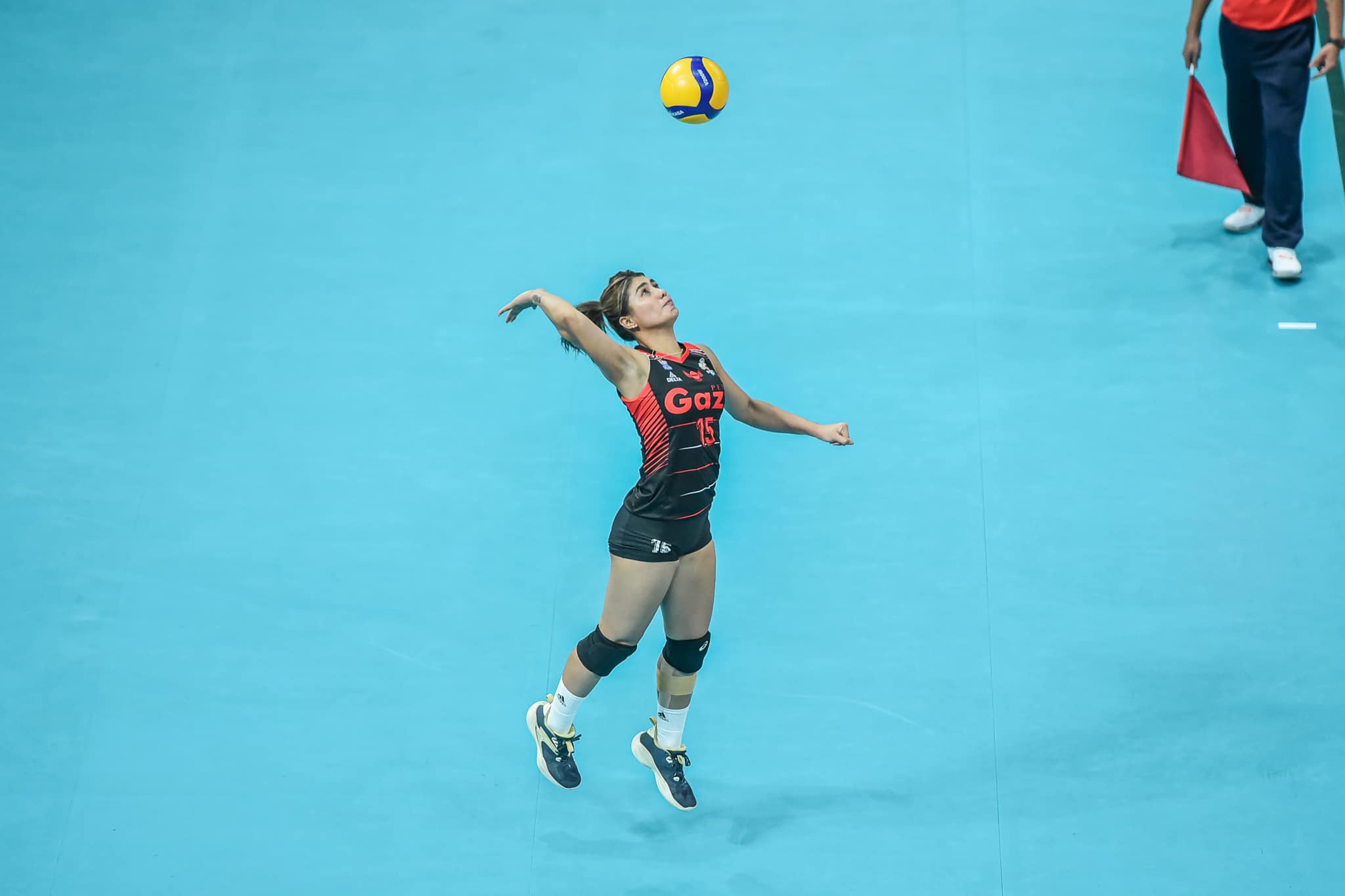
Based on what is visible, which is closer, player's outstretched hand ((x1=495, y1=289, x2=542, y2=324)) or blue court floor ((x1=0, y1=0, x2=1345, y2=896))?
player's outstretched hand ((x1=495, y1=289, x2=542, y2=324))

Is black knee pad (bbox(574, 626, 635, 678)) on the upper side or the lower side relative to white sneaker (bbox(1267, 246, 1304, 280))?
lower

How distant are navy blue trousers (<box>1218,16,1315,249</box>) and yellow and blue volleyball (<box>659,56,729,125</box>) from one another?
2.50 m

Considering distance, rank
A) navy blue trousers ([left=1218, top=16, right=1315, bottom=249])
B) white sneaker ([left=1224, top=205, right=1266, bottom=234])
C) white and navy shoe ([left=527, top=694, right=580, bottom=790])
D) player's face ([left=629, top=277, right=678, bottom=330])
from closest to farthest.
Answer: player's face ([left=629, top=277, right=678, bottom=330])
white and navy shoe ([left=527, top=694, right=580, bottom=790])
navy blue trousers ([left=1218, top=16, right=1315, bottom=249])
white sneaker ([left=1224, top=205, right=1266, bottom=234])

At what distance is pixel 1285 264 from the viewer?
227 inches

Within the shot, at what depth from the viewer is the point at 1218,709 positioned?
5125 millimetres

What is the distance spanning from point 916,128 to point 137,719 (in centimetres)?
467

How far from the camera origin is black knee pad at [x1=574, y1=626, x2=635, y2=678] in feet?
14.8

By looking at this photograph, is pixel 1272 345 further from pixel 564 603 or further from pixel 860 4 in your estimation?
pixel 564 603

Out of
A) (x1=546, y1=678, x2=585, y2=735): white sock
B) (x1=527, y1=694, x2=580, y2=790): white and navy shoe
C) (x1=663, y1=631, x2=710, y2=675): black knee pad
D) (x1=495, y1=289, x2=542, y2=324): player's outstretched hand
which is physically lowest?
(x1=527, y1=694, x2=580, y2=790): white and navy shoe

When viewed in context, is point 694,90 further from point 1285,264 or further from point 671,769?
point 1285,264

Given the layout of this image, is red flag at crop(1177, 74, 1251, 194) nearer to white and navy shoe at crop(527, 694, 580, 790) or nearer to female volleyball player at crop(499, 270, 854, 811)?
female volleyball player at crop(499, 270, 854, 811)

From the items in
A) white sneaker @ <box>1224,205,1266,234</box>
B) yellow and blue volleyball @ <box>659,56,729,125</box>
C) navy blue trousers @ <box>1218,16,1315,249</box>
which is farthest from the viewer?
white sneaker @ <box>1224,205,1266,234</box>

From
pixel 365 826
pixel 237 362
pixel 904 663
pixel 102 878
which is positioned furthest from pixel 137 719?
pixel 904 663

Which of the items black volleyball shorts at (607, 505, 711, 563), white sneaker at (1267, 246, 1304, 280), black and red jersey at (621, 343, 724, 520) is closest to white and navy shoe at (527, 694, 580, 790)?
black volleyball shorts at (607, 505, 711, 563)
